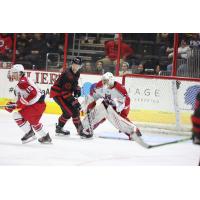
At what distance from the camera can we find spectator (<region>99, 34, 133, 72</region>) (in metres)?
4.73

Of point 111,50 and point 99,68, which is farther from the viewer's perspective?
point 111,50

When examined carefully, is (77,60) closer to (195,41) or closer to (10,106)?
(10,106)

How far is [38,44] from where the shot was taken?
181 inches

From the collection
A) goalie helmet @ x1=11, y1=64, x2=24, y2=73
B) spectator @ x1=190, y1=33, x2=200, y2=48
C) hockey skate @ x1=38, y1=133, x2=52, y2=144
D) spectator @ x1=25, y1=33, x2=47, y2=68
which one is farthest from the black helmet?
spectator @ x1=190, y1=33, x2=200, y2=48

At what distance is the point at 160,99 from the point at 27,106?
1.02m

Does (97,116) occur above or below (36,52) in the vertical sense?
below

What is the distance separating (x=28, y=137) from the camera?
4188 millimetres

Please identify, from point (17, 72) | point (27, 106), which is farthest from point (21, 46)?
point (27, 106)

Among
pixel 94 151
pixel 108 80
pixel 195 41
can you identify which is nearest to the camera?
pixel 94 151

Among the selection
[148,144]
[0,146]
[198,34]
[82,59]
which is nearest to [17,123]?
[0,146]

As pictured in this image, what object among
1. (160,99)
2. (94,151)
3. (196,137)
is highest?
(160,99)

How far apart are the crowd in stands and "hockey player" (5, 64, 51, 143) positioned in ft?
0.99
